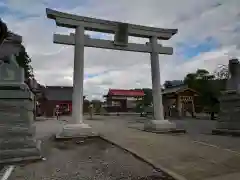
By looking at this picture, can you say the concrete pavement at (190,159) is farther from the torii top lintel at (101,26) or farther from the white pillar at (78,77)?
the torii top lintel at (101,26)

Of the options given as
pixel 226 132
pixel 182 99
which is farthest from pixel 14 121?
pixel 182 99

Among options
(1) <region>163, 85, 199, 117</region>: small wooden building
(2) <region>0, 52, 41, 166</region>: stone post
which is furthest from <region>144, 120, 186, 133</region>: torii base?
(1) <region>163, 85, 199, 117</region>: small wooden building

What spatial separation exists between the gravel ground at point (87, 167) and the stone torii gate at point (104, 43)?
2834mm

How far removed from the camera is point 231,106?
431 inches

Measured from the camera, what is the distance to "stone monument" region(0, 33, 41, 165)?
6316 mm

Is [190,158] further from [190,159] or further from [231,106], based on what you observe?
[231,106]

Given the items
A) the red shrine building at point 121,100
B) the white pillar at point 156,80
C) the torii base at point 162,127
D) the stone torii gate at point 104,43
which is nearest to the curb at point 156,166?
the stone torii gate at point 104,43

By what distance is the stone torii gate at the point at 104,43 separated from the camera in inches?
412

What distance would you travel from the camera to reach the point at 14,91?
6633mm

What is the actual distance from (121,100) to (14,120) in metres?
42.1

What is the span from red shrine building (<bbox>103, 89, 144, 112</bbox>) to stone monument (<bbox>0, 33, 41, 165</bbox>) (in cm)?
3964

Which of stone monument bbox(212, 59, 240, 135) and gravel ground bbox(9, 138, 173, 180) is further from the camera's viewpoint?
stone monument bbox(212, 59, 240, 135)

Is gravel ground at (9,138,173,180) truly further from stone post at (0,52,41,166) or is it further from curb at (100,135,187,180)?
stone post at (0,52,41,166)

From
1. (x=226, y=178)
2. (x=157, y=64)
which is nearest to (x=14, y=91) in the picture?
(x=226, y=178)
